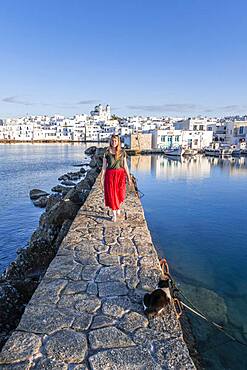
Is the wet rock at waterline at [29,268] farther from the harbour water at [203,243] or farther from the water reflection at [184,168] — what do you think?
the water reflection at [184,168]

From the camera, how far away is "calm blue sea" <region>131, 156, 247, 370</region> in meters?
5.44

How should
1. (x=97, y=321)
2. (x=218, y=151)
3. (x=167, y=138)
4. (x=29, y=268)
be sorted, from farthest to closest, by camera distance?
(x=167, y=138) → (x=218, y=151) → (x=29, y=268) → (x=97, y=321)

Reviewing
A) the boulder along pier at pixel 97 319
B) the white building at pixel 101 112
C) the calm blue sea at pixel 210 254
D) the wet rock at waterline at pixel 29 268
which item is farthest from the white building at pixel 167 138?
the white building at pixel 101 112

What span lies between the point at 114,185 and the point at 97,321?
3.42m

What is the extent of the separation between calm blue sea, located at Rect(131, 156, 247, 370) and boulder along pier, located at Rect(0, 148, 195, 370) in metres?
2.39

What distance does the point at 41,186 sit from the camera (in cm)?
2700

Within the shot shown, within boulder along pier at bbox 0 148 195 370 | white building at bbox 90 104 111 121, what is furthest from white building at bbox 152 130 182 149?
white building at bbox 90 104 111 121

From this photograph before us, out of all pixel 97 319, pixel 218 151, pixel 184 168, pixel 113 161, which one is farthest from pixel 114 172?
pixel 218 151

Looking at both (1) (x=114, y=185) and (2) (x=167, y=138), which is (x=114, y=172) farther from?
(2) (x=167, y=138)

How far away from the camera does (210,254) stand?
9930 millimetres

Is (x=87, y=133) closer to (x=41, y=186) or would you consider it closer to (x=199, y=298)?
(x=41, y=186)

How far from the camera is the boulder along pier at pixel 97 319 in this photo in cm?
244

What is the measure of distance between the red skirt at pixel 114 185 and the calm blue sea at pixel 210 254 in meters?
3.00

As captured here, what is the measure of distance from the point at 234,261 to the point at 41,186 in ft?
69.4
